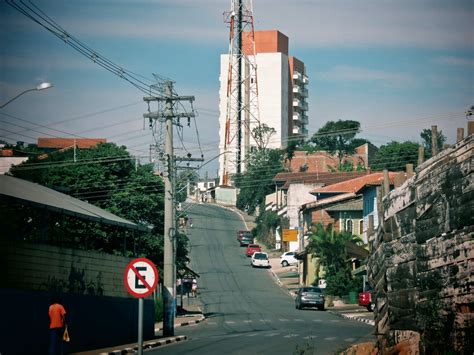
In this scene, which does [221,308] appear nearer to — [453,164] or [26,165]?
[26,165]

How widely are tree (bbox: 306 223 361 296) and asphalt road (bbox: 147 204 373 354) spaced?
364cm

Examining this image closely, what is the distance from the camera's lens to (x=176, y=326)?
151 ft

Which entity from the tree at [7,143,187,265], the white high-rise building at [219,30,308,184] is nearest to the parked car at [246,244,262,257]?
the tree at [7,143,187,265]

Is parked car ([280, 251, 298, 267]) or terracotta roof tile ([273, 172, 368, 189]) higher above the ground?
terracotta roof tile ([273, 172, 368, 189])

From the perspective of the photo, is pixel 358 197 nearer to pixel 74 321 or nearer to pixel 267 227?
pixel 267 227

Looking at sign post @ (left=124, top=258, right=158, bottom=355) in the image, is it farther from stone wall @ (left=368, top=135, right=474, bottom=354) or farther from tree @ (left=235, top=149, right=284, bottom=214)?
tree @ (left=235, top=149, right=284, bottom=214)

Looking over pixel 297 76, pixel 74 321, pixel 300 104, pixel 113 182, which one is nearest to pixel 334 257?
pixel 113 182

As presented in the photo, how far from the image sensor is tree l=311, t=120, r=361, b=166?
432 ft

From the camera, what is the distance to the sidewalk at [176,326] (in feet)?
94.4

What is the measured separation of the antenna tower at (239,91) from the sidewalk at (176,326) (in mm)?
64773

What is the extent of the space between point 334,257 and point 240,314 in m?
19.4

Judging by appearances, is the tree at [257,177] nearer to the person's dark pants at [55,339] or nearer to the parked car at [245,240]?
the parked car at [245,240]

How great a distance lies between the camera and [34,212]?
28062 millimetres

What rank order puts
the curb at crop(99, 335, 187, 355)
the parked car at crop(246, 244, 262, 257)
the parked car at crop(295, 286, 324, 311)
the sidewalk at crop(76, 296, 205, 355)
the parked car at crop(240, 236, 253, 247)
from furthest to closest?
the parked car at crop(240, 236, 253, 247) → the parked car at crop(246, 244, 262, 257) → the parked car at crop(295, 286, 324, 311) → the sidewalk at crop(76, 296, 205, 355) → the curb at crop(99, 335, 187, 355)
